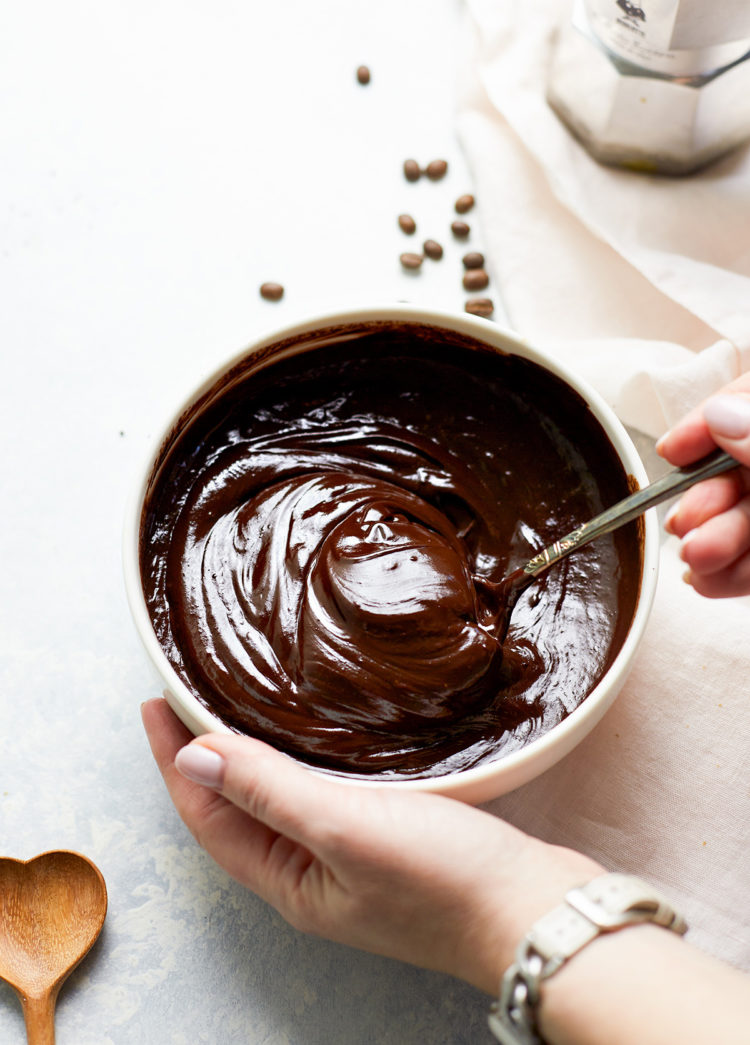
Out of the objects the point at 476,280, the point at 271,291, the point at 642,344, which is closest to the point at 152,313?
the point at 271,291

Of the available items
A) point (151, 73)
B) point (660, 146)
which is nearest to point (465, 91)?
point (660, 146)

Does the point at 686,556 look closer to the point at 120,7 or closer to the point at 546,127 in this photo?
the point at 546,127

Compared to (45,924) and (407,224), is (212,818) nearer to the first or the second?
(45,924)

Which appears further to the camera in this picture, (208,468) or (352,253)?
(352,253)

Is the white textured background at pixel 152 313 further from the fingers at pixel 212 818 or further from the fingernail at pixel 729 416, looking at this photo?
the fingernail at pixel 729 416

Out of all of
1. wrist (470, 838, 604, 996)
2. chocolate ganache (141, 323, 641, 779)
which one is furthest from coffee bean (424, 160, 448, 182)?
wrist (470, 838, 604, 996)

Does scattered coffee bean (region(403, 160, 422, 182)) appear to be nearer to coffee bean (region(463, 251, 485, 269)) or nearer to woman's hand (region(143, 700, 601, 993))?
coffee bean (region(463, 251, 485, 269))
